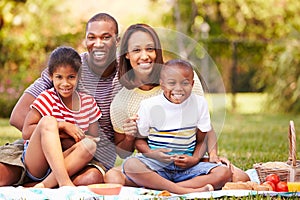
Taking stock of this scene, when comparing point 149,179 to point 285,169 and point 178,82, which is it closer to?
point 178,82

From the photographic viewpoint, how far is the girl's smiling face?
338cm

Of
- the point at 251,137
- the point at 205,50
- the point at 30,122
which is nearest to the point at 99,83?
the point at 30,122

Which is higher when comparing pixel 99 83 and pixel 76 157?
pixel 99 83

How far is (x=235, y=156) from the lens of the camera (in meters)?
5.12

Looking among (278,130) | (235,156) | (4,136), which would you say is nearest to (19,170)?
(235,156)

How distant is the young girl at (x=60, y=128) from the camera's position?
127 inches

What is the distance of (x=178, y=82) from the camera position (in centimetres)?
335

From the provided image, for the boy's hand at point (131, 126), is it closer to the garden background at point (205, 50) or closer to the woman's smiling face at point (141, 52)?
the woman's smiling face at point (141, 52)

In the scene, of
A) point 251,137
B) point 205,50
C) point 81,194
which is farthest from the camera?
point 205,50

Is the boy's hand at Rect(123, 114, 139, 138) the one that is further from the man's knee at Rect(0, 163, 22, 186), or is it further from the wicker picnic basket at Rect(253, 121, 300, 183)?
the wicker picnic basket at Rect(253, 121, 300, 183)

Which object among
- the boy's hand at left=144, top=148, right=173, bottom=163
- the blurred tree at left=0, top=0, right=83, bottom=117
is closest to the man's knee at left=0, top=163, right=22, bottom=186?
the boy's hand at left=144, top=148, right=173, bottom=163

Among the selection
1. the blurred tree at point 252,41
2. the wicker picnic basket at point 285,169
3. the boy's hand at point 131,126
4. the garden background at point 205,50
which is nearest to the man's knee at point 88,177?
the boy's hand at point 131,126

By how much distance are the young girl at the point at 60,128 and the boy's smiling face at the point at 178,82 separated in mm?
479

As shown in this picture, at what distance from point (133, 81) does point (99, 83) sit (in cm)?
24
